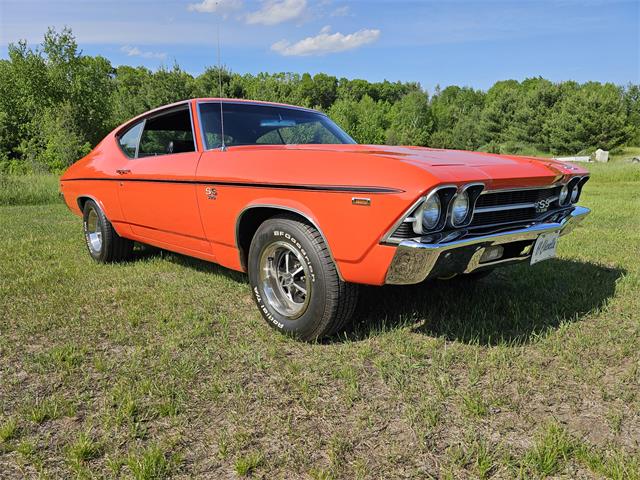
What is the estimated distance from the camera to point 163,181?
3.82 m

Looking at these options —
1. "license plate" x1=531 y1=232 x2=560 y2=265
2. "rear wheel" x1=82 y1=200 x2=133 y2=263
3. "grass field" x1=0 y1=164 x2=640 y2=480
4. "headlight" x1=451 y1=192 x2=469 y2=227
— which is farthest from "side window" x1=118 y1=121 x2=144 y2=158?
"license plate" x1=531 y1=232 x2=560 y2=265

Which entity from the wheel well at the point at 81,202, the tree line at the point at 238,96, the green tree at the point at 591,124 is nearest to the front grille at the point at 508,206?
the wheel well at the point at 81,202

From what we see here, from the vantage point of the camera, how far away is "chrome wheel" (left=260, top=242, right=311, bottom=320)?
2.99 metres

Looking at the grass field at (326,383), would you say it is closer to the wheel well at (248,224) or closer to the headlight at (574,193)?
the wheel well at (248,224)

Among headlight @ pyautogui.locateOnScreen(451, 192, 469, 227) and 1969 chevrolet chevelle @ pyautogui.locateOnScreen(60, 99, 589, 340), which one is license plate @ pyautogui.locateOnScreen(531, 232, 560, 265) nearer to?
1969 chevrolet chevelle @ pyautogui.locateOnScreen(60, 99, 589, 340)

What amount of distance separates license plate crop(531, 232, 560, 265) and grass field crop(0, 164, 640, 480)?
47cm

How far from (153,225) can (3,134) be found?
160ft

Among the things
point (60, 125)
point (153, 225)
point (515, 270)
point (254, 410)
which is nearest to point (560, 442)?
point (254, 410)

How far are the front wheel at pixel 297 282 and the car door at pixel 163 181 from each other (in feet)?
2.27

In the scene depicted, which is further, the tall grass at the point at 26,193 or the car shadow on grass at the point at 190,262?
the tall grass at the point at 26,193

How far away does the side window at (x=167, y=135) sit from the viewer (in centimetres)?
388

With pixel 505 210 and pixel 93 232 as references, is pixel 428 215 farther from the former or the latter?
pixel 93 232

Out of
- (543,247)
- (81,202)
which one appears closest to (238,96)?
(81,202)

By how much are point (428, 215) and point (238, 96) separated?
43401 mm
